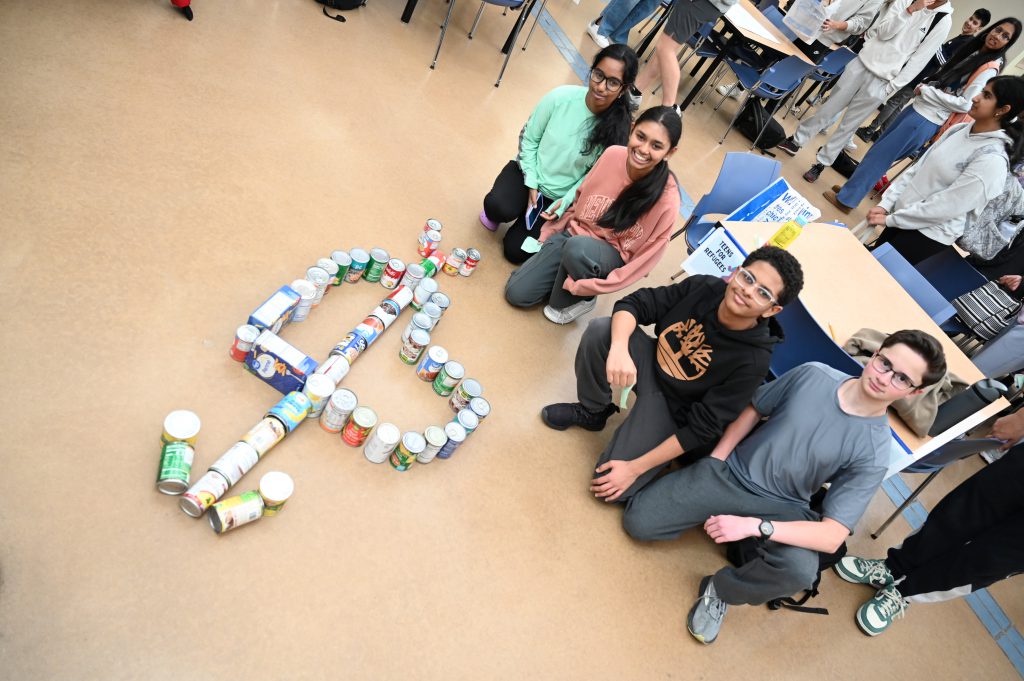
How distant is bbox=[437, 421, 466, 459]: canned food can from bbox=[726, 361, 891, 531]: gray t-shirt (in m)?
0.93

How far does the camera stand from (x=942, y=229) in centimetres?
313

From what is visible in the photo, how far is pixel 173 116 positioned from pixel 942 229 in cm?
387

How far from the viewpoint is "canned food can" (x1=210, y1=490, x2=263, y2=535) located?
4.92 feet

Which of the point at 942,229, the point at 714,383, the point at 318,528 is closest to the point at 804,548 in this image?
the point at 714,383

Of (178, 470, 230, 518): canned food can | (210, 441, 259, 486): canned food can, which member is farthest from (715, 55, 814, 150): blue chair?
(178, 470, 230, 518): canned food can

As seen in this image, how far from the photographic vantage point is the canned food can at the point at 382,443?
1.78 meters

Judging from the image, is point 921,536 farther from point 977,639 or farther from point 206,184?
point 206,184

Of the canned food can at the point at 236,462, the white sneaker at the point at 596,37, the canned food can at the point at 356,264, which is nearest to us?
the canned food can at the point at 236,462

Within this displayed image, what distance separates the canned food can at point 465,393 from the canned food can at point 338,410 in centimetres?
37

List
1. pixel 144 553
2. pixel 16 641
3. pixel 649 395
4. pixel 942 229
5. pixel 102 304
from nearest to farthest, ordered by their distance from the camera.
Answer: pixel 16 641
pixel 144 553
pixel 102 304
pixel 649 395
pixel 942 229

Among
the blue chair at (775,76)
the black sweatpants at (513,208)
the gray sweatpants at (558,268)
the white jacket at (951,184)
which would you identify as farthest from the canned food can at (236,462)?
the blue chair at (775,76)

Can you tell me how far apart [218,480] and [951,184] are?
11.9ft

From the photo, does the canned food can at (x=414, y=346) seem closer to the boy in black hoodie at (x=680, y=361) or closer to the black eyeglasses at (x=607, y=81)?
the boy in black hoodie at (x=680, y=361)

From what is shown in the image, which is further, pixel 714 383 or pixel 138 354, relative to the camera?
pixel 714 383
